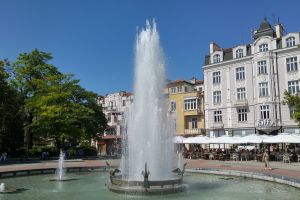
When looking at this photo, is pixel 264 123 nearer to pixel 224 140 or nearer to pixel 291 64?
pixel 291 64

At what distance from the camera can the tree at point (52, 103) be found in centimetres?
4950

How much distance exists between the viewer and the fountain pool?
17.0 meters

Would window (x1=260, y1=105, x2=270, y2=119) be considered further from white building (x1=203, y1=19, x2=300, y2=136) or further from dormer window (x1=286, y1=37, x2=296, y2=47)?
dormer window (x1=286, y1=37, x2=296, y2=47)

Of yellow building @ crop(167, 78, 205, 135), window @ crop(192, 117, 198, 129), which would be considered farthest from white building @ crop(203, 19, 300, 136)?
window @ crop(192, 117, 198, 129)

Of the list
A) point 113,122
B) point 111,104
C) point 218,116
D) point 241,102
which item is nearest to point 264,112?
point 241,102

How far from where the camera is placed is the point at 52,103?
5075 centimetres

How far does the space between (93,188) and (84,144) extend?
145 feet

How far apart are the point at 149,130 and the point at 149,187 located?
389 cm

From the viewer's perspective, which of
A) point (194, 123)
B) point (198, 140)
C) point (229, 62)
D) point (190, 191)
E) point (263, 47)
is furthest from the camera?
point (194, 123)

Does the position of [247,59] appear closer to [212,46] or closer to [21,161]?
[212,46]

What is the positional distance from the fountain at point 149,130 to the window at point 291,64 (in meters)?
36.0

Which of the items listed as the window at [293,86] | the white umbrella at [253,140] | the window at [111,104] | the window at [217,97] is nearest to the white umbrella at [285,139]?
the white umbrella at [253,140]

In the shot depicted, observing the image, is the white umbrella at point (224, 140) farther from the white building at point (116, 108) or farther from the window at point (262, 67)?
the white building at point (116, 108)

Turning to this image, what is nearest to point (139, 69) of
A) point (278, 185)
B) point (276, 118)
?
point (278, 185)
